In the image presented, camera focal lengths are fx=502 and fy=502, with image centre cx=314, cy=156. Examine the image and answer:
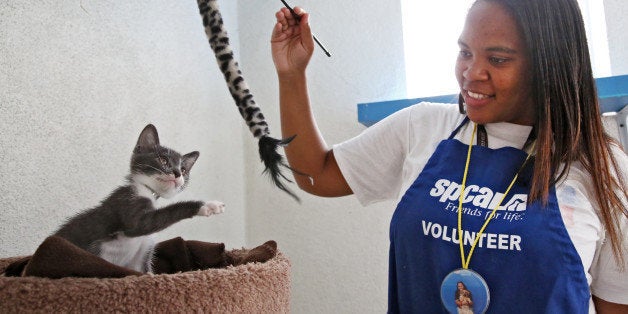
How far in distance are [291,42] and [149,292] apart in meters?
0.43

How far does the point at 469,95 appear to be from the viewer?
2.74ft

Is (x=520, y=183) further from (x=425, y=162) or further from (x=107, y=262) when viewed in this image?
(x=107, y=262)

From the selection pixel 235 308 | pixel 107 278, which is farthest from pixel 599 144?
pixel 107 278

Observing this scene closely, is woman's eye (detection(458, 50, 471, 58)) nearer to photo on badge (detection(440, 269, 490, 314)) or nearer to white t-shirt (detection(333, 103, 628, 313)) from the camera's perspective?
white t-shirt (detection(333, 103, 628, 313))

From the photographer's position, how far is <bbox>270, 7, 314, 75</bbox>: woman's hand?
2.37 feet

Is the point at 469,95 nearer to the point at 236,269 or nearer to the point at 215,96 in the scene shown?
the point at 236,269

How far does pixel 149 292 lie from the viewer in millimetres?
541

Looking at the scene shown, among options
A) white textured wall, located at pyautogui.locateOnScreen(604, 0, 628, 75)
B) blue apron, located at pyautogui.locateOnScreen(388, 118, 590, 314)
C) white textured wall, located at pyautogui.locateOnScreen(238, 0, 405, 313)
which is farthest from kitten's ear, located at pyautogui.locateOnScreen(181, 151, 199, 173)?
white textured wall, located at pyautogui.locateOnScreen(604, 0, 628, 75)

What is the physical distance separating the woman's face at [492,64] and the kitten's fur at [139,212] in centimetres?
45

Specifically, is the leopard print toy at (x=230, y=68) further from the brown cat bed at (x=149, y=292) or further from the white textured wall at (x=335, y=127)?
the white textured wall at (x=335, y=127)

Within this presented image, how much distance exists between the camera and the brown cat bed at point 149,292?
1.67ft

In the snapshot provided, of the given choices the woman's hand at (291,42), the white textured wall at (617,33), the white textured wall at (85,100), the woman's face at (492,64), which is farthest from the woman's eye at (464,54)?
the white textured wall at (617,33)

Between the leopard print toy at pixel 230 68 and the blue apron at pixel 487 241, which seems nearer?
the leopard print toy at pixel 230 68

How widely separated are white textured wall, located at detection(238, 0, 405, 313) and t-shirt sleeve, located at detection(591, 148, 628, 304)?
812 mm
